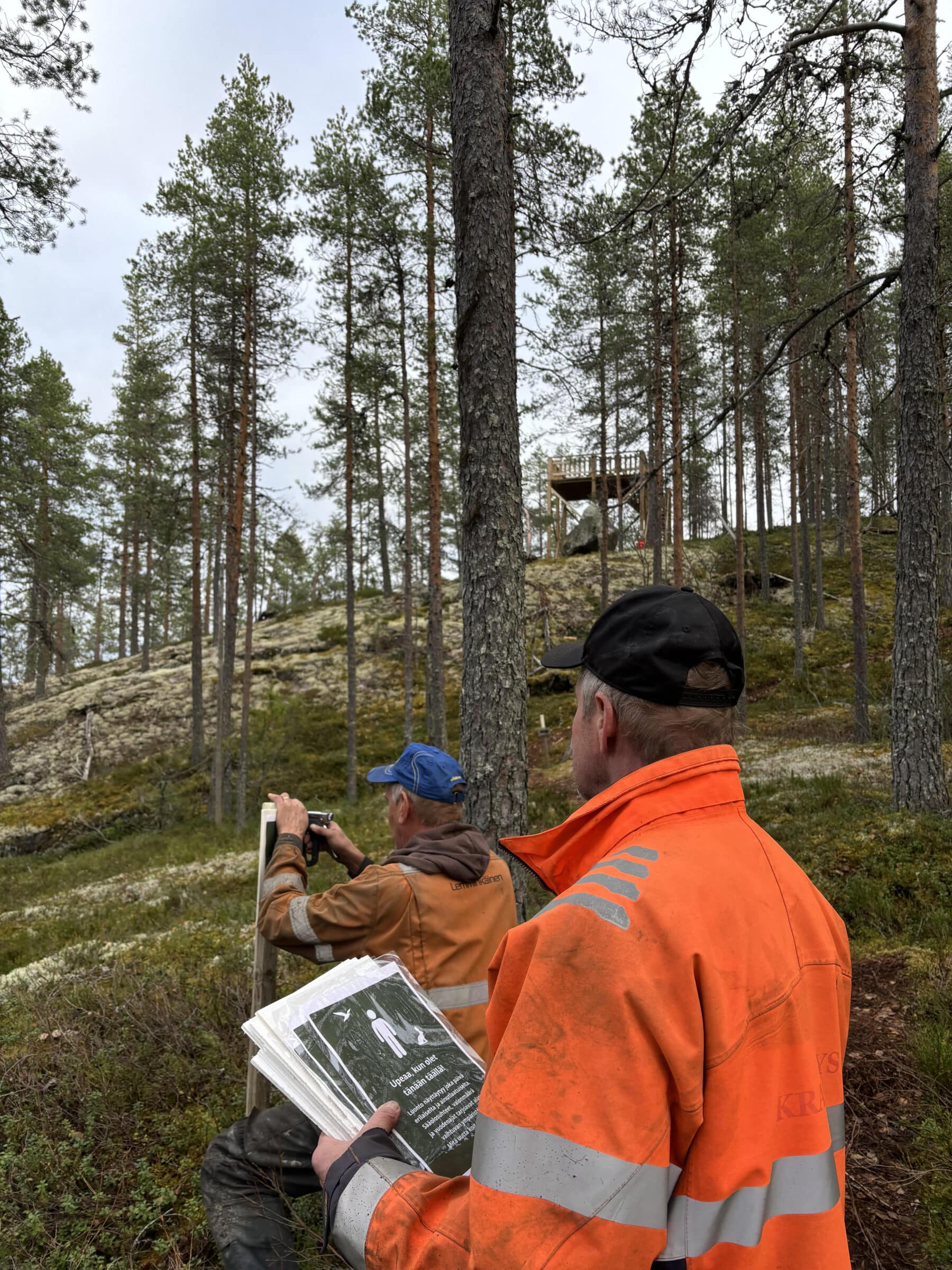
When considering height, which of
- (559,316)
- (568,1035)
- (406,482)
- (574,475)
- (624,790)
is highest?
(559,316)

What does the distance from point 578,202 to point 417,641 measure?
17.7m

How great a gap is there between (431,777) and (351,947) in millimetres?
775

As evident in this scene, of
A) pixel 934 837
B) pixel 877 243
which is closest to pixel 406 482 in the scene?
pixel 877 243

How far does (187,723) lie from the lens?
2194cm

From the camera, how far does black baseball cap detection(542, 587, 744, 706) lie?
1389mm

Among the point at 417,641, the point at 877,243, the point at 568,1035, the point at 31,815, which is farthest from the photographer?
the point at 417,641

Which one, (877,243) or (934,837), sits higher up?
(877,243)

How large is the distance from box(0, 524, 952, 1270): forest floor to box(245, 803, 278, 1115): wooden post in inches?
18.6

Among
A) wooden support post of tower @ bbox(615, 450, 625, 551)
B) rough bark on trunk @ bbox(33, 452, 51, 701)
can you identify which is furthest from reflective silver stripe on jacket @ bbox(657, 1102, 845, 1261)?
wooden support post of tower @ bbox(615, 450, 625, 551)

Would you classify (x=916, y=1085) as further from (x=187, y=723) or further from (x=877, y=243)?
(x=187, y=723)

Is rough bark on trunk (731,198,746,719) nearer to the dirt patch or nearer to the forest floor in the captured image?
the forest floor

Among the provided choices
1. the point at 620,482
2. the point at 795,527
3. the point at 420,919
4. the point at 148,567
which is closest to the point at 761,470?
the point at 795,527

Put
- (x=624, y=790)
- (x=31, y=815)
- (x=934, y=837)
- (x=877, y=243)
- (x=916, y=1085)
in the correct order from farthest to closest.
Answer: (x=31, y=815)
(x=877, y=243)
(x=934, y=837)
(x=916, y=1085)
(x=624, y=790)

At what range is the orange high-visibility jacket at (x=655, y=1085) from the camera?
3.35ft
